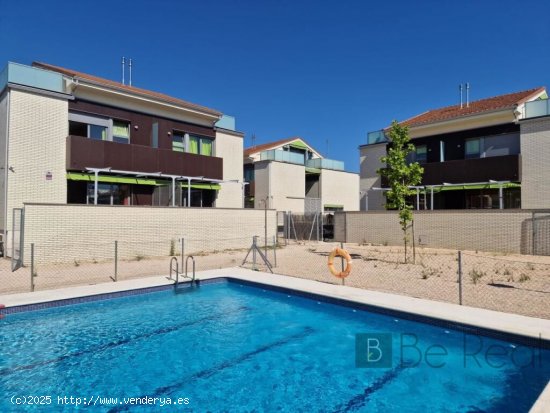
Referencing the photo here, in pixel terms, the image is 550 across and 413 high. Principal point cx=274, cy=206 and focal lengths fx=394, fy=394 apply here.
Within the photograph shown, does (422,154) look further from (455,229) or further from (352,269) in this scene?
(352,269)

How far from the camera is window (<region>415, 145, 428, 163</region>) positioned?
2764cm

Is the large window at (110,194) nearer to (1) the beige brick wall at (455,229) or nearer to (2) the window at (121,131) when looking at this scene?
(2) the window at (121,131)

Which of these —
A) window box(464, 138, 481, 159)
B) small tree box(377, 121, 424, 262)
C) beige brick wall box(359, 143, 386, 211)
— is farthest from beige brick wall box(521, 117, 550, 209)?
beige brick wall box(359, 143, 386, 211)

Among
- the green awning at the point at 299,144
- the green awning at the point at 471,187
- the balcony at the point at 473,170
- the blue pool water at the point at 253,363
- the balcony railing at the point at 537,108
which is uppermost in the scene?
the green awning at the point at 299,144

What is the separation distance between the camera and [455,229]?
21031 mm

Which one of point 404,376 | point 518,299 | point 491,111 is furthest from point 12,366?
point 491,111

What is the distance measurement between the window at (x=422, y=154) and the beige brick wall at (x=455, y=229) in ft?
20.8

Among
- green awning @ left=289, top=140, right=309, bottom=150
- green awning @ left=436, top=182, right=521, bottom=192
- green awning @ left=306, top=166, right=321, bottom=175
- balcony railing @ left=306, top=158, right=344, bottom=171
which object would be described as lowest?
green awning @ left=436, top=182, right=521, bottom=192

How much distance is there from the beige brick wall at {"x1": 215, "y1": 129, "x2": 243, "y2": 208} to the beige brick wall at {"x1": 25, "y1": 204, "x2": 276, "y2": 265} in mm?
3401

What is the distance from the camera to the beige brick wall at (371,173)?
3031 cm

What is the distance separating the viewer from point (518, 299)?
919 centimetres

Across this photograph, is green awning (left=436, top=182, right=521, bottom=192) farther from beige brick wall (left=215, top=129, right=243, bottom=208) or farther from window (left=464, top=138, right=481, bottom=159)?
beige brick wall (left=215, top=129, right=243, bottom=208)

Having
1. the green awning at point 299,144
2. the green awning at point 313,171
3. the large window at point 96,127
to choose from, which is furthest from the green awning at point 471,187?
the large window at point 96,127

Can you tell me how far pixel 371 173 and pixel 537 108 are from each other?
11.6 meters
